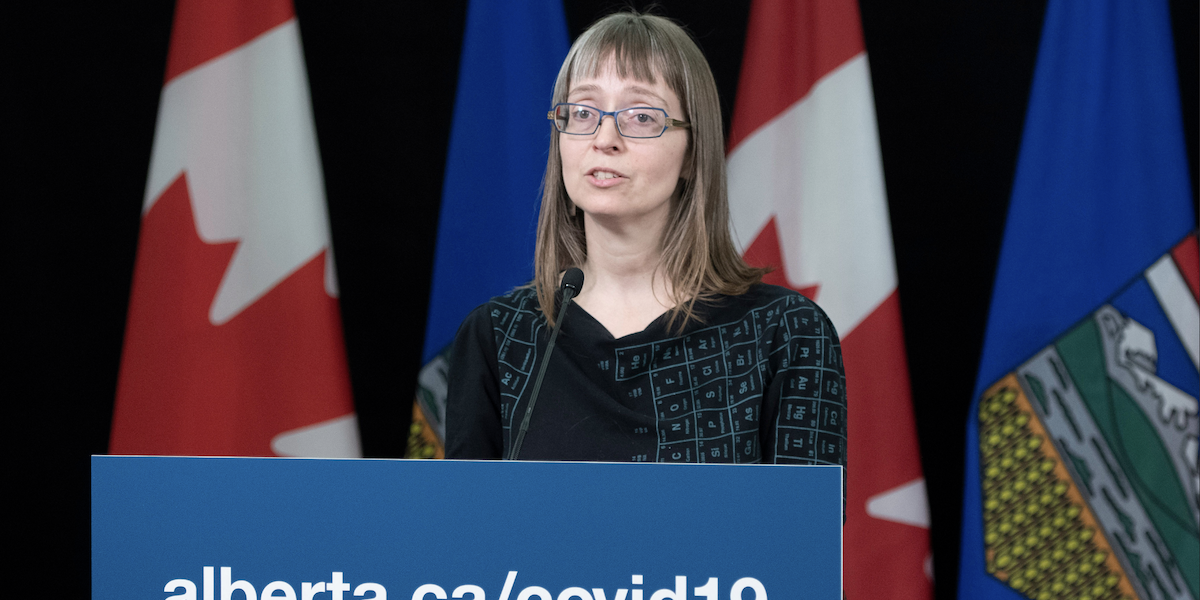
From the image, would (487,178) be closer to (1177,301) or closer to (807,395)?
(807,395)

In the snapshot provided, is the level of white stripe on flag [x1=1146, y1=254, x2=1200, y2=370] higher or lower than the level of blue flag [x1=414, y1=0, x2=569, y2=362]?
lower

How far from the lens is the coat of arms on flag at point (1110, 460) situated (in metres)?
2.00

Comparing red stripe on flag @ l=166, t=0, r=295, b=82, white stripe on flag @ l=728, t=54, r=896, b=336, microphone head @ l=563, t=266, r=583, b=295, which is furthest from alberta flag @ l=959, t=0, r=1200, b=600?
red stripe on flag @ l=166, t=0, r=295, b=82

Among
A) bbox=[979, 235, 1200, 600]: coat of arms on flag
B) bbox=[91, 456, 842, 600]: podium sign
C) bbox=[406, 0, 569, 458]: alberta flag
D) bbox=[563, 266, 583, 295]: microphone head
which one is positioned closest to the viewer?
bbox=[91, 456, 842, 600]: podium sign

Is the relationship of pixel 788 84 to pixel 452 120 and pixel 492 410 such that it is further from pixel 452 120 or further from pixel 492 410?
pixel 492 410

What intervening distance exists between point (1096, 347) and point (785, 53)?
3.11ft

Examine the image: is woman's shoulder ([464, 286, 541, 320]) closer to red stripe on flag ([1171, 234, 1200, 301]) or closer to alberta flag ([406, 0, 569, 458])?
alberta flag ([406, 0, 569, 458])

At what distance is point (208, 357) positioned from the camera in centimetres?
214

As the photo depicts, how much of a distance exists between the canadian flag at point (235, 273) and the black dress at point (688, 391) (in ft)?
3.01

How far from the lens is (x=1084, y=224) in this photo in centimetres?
202

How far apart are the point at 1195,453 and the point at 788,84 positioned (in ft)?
3.91

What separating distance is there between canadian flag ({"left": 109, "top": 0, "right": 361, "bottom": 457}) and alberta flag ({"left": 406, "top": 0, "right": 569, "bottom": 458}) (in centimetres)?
23

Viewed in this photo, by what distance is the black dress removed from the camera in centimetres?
127

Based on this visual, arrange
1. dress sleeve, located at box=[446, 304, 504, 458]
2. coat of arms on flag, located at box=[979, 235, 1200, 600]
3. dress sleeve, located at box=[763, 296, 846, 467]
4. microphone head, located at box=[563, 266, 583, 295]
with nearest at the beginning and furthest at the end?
microphone head, located at box=[563, 266, 583, 295] → dress sleeve, located at box=[763, 296, 846, 467] → dress sleeve, located at box=[446, 304, 504, 458] → coat of arms on flag, located at box=[979, 235, 1200, 600]
